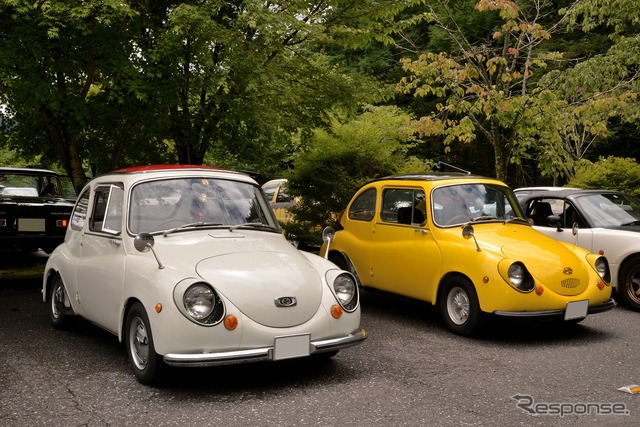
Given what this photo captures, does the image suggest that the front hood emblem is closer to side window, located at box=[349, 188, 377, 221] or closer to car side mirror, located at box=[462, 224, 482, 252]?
car side mirror, located at box=[462, 224, 482, 252]

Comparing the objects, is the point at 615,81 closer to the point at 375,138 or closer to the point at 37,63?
the point at 375,138

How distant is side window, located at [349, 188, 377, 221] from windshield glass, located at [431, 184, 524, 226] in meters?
1.14

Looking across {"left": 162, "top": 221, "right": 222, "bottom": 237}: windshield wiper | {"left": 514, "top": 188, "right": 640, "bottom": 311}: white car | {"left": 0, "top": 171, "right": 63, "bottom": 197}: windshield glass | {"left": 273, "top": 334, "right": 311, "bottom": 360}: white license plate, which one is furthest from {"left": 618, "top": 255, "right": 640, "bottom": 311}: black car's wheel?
{"left": 0, "top": 171, "right": 63, "bottom": 197}: windshield glass

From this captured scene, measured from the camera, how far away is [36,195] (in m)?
12.6

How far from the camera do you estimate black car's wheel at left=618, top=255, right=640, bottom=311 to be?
8.95 metres

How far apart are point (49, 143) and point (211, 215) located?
287 inches

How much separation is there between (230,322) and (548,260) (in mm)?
3711

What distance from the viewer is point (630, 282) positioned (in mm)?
9055

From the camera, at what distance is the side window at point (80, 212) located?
7.31 m

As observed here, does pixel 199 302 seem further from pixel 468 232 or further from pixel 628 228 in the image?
pixel 628 228

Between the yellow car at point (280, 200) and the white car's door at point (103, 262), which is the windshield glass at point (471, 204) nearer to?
the white car's door at point (103, 262)

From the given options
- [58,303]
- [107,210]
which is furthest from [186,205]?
[58,303]

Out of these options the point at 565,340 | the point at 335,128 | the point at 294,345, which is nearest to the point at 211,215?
the point at 294,345

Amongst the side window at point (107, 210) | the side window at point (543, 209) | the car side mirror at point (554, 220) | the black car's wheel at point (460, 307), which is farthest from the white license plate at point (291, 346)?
the side window at point (543, 209)
